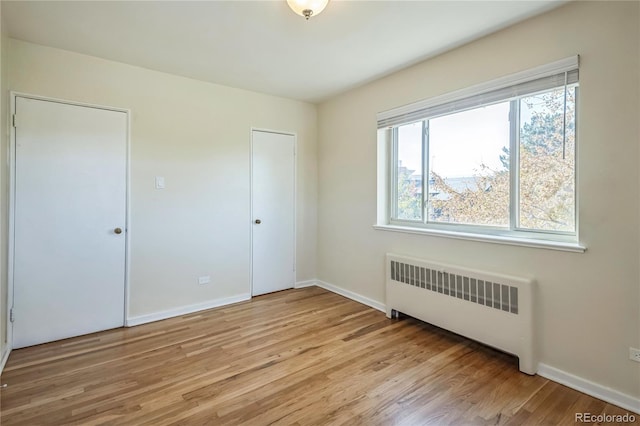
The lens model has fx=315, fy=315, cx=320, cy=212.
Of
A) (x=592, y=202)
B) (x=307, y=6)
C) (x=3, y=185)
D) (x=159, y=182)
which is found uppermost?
(x=307, y=6)

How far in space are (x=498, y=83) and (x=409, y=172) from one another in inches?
45.5

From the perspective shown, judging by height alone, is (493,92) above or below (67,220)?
above

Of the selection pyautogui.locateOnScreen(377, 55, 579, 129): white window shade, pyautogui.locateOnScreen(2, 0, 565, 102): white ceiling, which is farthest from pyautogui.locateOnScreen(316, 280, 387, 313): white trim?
pyautogui.locateOnScreen(2, 0, 565, 102): white ceiling

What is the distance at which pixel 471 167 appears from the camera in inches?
108

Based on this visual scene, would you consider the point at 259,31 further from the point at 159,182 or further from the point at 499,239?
the point at 499,239

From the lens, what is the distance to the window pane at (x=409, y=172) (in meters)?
3.21

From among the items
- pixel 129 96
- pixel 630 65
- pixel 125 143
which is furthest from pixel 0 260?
pixel 630 65

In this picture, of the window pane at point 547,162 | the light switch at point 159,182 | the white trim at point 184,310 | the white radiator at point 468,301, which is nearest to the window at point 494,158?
the window pane at point 547,162

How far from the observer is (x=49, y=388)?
2.04 metres

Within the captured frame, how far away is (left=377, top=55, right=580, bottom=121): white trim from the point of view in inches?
81.0

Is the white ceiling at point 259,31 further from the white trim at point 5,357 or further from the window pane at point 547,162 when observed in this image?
the white trim at point 5,357

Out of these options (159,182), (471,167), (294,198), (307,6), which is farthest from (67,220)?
(471,167)

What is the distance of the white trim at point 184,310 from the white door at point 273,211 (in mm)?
270

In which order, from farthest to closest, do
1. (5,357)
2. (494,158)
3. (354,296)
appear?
(354,296), (494,158), (5,357)
